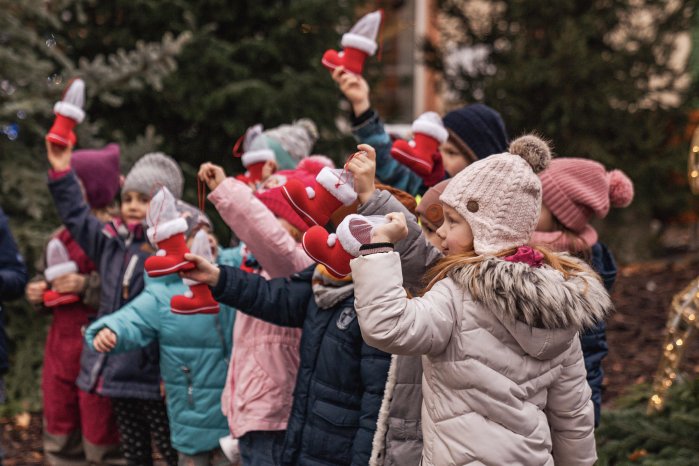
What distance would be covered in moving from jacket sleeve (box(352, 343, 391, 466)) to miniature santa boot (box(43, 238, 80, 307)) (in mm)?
2228

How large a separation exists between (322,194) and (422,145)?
1214mm

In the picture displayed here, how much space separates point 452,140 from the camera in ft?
13.5

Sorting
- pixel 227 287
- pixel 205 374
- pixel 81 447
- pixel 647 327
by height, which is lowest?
pixel 647 327

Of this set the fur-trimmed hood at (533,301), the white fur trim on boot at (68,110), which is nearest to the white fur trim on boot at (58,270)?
the white fur trim on boot at (68,110)

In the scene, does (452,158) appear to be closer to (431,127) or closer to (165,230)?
(431,127)

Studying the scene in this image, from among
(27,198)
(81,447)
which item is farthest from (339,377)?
(27,198)

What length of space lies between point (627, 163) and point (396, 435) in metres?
8.28

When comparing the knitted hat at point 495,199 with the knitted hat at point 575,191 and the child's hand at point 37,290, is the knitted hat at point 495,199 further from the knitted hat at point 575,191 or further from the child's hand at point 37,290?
the child's hand at point 37,290

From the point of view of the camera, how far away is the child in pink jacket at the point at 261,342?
338 centimetres

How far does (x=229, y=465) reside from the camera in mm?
4133

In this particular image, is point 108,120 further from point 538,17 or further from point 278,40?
point 538,17

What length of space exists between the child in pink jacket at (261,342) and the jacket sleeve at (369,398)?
0.63m

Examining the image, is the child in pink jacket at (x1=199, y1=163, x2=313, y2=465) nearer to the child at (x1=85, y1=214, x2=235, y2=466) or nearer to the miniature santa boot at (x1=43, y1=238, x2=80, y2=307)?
the child at (x1=85, y1=214, x2=235, y2=466)

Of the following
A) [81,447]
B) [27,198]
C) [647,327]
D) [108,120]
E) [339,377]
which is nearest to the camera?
[339,377]
